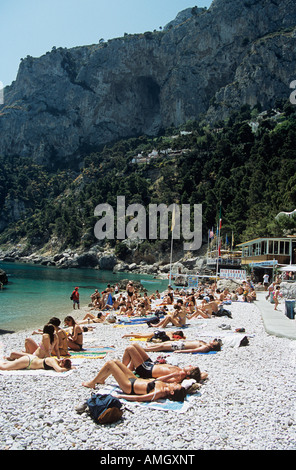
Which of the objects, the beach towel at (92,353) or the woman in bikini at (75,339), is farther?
the woman in bikini at (75,339)

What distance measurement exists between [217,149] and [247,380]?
83052 mm

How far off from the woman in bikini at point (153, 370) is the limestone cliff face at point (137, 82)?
125128mm

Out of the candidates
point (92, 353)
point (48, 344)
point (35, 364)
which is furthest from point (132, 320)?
point (35, 364)

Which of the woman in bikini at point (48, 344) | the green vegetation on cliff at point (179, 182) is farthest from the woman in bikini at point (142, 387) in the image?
the green vegetation on cliff at point (179, 182)

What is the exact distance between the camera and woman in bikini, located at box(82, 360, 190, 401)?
509 cm

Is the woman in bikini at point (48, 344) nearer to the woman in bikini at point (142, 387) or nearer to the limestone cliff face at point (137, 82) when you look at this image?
the woman in bikini at point (142, 387)

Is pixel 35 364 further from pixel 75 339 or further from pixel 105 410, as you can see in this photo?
pixel 105 410

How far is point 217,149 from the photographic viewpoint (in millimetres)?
84125

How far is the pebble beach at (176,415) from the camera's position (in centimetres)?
393

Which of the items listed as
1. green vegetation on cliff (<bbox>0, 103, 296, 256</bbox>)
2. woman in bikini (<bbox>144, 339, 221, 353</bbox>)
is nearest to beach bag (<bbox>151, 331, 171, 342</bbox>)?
woman in bikini (<bbox>144, 339, 221, 353</bbox>)

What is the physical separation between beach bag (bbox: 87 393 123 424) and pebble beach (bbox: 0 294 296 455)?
8cm

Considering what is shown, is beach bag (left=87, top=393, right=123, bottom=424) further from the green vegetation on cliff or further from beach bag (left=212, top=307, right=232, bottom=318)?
the green vegetation on cliff
